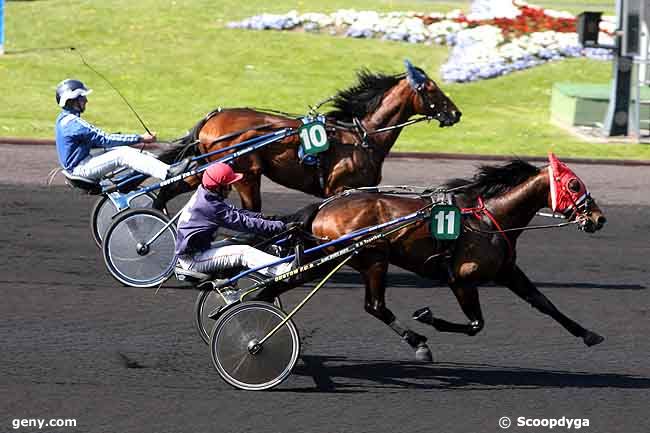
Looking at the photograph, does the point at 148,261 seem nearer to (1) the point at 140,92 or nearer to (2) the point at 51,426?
(2) the point at 51,426

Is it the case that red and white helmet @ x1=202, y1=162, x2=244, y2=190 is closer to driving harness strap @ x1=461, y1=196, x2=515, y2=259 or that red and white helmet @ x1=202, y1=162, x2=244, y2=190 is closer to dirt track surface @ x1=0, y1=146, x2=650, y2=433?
dirt track surface @ x1=0, y1=146, x2=650, y2=433

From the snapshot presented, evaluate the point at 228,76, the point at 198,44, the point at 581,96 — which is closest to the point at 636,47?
the point at 581,96

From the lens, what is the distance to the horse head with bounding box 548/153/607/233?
8.38 metres

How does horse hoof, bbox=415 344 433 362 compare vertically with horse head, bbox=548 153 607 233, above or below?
below

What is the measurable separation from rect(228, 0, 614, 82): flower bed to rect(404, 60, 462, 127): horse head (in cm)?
1173

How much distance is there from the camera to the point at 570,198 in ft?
27.5

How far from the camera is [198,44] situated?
2559 cm

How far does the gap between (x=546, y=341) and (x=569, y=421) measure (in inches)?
74.2

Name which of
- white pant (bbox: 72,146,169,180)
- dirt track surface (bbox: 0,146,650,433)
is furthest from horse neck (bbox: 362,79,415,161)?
white pant (bbox: 72,146,169,180)

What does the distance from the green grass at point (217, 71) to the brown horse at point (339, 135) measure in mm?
6732

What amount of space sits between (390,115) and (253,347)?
433cm

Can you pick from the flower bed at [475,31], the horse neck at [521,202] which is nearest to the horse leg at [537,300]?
the horse neck at [521,202]

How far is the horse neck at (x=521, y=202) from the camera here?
8523 mm

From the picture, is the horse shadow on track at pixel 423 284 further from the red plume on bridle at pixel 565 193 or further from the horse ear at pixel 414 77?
the red plume on bridle at pixel 565 193
